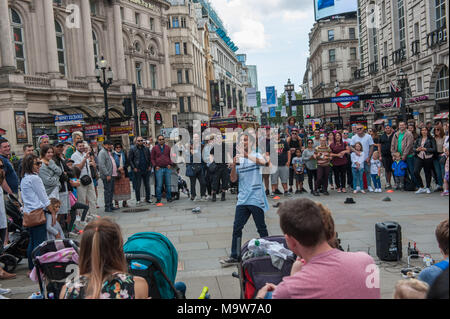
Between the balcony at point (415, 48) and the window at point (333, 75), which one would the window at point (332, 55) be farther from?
the balcony at point (415, 48)

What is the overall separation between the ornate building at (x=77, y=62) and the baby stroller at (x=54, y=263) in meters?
18.4

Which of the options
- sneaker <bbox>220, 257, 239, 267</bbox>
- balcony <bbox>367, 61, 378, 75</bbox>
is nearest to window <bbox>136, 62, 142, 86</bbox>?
balcony <bbox>367, 61, 378, 75</bbox>

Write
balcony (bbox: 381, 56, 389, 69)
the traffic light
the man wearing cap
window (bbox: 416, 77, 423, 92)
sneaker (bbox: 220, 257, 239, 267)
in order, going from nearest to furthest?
sneaker (bbox: 220, 257, 239, 267) → the man wearing cap → the traffic light → window (bbox: 416, 77, 423, 92) → balcony (bbox: 381, 56, 389, 69)

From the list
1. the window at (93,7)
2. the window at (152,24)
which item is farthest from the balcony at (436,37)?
the window at (152,24)

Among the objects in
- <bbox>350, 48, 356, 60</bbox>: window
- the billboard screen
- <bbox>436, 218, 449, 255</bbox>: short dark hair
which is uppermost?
the billboard screen

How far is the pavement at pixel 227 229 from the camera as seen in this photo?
576cm

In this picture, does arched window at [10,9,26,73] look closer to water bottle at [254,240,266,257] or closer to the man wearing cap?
the man wearing cap

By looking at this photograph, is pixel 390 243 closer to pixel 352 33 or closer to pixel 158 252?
pixel 158 252

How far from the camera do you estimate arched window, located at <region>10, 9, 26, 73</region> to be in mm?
31766

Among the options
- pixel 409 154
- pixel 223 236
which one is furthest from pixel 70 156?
pixel 409 154

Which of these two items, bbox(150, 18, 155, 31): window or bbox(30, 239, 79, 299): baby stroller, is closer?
bbox(30, 239, 79, 299): baby stroller

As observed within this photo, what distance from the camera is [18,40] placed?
105ft

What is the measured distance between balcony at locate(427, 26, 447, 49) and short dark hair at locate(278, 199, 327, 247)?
27650 mm

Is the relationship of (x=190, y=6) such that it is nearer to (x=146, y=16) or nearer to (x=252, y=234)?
(x=146, y=16)
